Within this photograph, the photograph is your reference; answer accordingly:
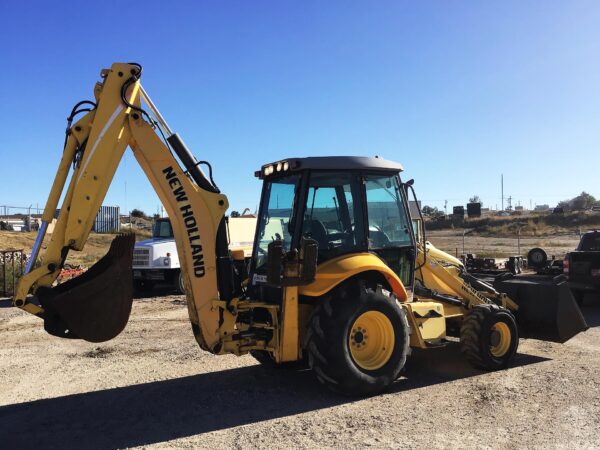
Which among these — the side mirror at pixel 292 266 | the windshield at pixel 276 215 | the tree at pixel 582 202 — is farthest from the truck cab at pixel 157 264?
the tree at pixel 582 202

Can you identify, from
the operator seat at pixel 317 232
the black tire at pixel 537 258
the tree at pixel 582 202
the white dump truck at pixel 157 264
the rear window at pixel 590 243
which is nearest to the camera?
the operator seat at pixel 317 232

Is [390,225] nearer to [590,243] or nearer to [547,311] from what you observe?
[547,311]

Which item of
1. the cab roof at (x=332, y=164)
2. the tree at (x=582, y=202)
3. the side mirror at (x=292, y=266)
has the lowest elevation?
the side mirror at (x=292, y=266)

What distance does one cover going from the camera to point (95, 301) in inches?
204

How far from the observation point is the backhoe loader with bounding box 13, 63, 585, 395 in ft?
17.2

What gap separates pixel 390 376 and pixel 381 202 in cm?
195

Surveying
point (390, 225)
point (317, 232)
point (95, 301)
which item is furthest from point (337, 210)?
point (95, 301)

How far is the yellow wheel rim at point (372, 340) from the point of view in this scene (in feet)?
18.9

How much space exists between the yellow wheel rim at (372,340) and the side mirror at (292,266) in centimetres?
82

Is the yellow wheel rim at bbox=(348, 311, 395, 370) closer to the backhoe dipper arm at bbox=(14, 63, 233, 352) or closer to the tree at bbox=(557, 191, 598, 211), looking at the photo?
the backhoe dipper arm at bbox=(14, 63, 233, 352)

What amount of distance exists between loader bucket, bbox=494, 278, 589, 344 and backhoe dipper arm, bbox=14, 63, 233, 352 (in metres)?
4.38

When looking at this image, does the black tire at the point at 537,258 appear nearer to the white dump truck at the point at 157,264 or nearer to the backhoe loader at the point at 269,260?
the white dump truck at the point at 157,264

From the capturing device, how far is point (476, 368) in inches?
267

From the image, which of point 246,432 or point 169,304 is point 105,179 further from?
point 169,304
